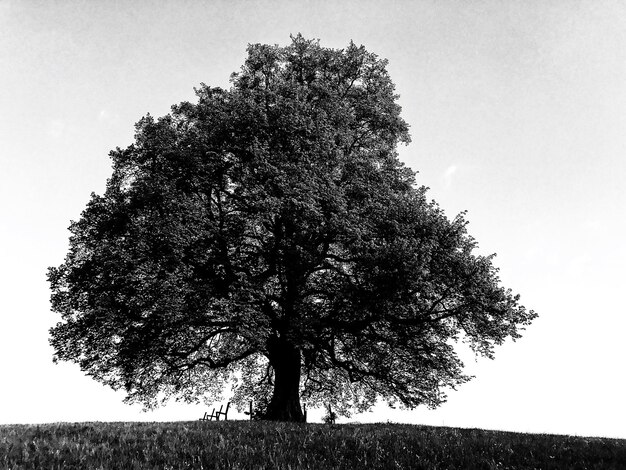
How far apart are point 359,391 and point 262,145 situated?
53.1 ft

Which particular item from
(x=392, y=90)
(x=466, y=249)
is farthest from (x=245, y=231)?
(x=392, y=90)

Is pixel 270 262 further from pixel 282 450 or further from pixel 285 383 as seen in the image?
pixel 282 450

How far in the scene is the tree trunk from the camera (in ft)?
66.5

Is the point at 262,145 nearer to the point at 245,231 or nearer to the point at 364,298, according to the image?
the point at 245,231

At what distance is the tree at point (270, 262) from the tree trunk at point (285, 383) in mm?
67

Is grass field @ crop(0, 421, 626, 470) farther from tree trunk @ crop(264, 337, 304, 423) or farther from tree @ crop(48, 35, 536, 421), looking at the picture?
tree trunk @ crop(264, 337, 304, 423)

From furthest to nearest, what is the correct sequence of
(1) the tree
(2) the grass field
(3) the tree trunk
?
(3) the tree trunk < (1) the tree < (2) the grass field

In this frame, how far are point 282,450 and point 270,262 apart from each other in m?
11.3

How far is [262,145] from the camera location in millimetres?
19719

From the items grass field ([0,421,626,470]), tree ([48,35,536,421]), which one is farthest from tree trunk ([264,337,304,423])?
grass field ([0,421,626,470])

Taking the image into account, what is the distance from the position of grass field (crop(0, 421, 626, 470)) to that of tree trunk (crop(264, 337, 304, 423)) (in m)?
7.92

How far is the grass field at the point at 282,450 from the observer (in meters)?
9.03

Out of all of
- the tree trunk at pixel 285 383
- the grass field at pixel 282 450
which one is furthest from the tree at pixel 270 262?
the grass field at pixel 282 450

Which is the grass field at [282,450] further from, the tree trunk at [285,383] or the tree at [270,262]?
the tree trunk at [285,383]
